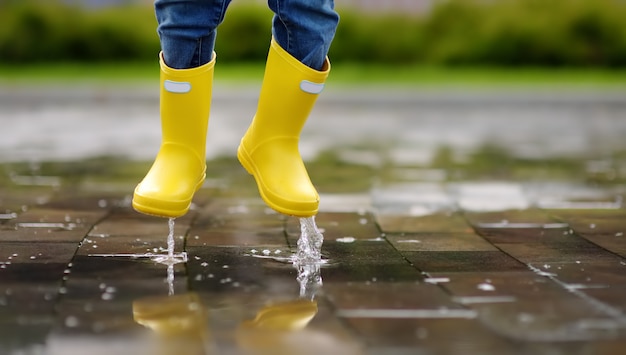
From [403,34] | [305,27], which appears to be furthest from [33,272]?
[403,34]

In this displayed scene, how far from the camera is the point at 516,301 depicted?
7.26 ft

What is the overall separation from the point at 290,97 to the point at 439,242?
644 millimetres

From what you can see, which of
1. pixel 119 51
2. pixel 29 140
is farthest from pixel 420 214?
pixel 119 51

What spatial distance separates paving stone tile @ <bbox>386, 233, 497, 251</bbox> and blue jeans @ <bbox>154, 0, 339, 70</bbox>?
1.98 feet

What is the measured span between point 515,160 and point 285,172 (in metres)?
2.88

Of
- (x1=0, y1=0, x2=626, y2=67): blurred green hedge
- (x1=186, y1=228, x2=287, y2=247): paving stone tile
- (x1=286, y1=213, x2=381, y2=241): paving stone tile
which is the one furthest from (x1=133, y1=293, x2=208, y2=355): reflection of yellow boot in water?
(x1=0, y1=0, x2=626, y2=67): blurred green hedge

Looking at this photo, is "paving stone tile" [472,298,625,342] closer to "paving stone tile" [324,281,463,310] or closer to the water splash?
"paving stone tile" [324,281,463,310]

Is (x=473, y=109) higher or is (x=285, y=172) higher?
(x=285, y=172)

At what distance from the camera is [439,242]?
9.73 feet

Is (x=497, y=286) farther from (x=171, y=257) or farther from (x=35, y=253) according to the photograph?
(x=35, y=253)

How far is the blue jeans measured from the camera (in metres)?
2.61

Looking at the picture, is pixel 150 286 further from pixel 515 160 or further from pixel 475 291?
pixel 515 160

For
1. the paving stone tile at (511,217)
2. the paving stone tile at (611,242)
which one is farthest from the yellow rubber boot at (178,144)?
the paving stone tile at (611,242)

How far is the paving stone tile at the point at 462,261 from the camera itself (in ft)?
8.43
